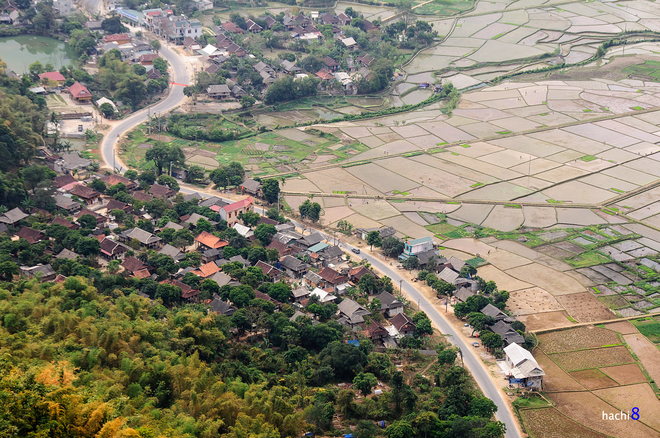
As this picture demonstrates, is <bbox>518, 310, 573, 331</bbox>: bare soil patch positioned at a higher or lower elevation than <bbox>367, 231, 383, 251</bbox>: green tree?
lower

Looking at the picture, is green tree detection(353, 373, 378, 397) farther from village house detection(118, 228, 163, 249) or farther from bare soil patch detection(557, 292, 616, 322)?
village house detection(118, 228, 163, 249)

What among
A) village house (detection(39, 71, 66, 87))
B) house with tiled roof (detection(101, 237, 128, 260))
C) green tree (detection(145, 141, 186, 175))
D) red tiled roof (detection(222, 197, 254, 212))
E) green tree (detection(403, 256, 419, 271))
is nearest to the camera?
house with tiled roof (detection(101, 237, 128, 260))

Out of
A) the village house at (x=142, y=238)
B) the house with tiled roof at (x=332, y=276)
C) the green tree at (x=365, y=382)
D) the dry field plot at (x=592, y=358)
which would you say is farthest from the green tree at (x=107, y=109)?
the dry field plot at (x=592, y=358)

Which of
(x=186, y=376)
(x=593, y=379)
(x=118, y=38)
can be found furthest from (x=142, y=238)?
(x=118, y=38)

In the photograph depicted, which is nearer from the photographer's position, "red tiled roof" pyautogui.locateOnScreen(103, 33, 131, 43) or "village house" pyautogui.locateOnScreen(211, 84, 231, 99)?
Result: "village house" pyautogui.locateOnScreen(211, 84, 231, 99)

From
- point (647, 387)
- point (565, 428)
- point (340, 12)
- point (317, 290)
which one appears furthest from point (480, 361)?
point (340, 12)

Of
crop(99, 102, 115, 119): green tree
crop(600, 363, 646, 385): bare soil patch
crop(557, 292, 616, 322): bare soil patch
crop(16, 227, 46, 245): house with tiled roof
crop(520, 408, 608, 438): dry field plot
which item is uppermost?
crop(99, 102, 115, 119): green tree

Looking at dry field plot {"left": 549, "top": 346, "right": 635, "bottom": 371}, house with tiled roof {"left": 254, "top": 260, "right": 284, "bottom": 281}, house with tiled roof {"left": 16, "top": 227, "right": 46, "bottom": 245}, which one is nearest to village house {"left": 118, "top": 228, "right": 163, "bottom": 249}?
house with tiled roof {"left": 16, "top": 227, "right": 46, "bottom": 245}
